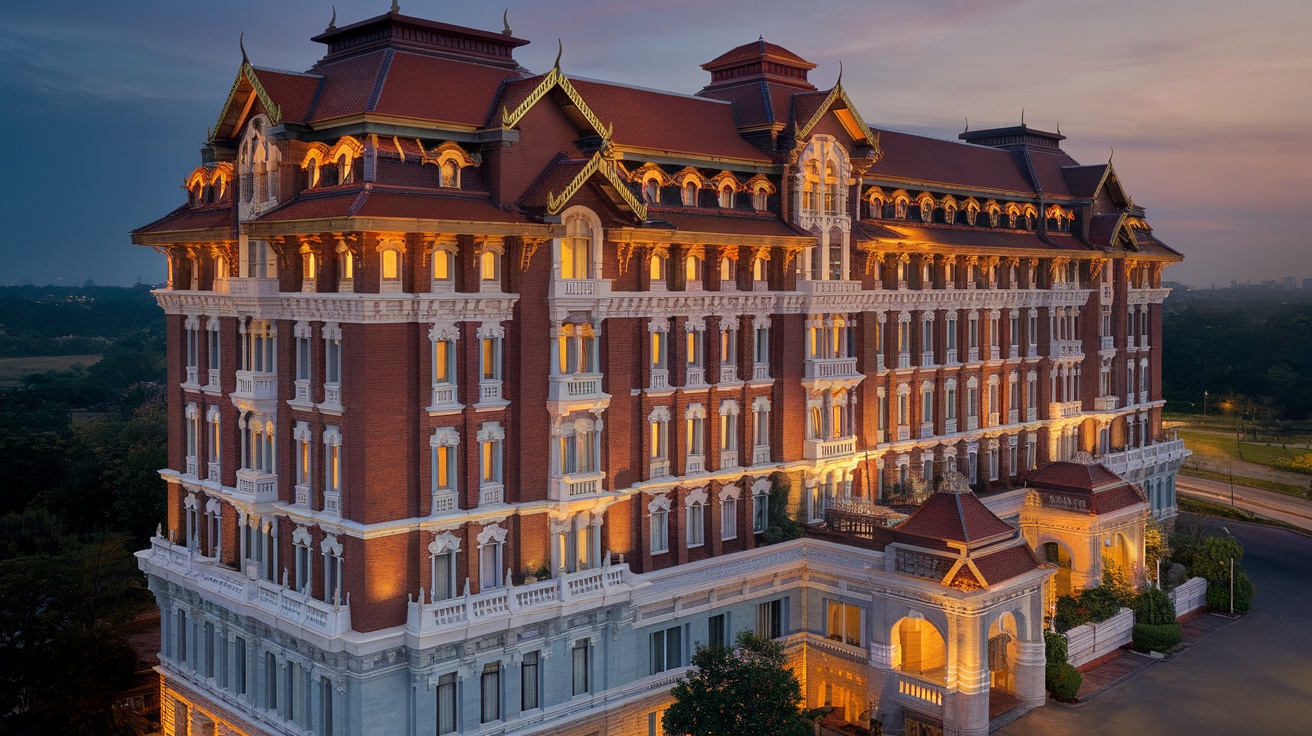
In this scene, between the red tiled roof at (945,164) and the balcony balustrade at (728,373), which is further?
the red tiled roof at (945,164)

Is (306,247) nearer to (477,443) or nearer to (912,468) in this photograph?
(477,443)

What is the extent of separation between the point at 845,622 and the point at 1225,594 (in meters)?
24.9

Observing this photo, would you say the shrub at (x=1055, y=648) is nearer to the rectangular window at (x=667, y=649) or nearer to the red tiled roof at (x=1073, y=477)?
the red tiled roof at (x=1073, y=477)

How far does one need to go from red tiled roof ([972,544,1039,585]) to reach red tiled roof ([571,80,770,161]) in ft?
59.7

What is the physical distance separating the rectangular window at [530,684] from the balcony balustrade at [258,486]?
1014 cm

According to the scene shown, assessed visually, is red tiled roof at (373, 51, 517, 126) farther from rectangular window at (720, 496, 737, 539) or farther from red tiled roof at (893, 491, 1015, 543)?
red tiled roof at (893, 491, 1015, 543)

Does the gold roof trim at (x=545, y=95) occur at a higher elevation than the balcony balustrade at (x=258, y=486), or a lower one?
higher

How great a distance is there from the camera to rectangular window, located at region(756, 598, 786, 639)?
43938mm

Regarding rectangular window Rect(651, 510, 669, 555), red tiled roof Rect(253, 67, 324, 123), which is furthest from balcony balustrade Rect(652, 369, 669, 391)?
red tiled roof Rect(253, 67, 324, 123)

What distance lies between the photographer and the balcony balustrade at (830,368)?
46.7 meters

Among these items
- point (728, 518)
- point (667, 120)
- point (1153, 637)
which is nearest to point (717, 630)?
point (728, 518)

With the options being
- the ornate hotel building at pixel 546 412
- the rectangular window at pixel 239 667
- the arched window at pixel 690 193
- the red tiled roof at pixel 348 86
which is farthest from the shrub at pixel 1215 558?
the red tiled roof at pixel 348 86

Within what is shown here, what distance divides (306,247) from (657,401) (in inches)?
540

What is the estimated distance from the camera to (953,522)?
134ft
